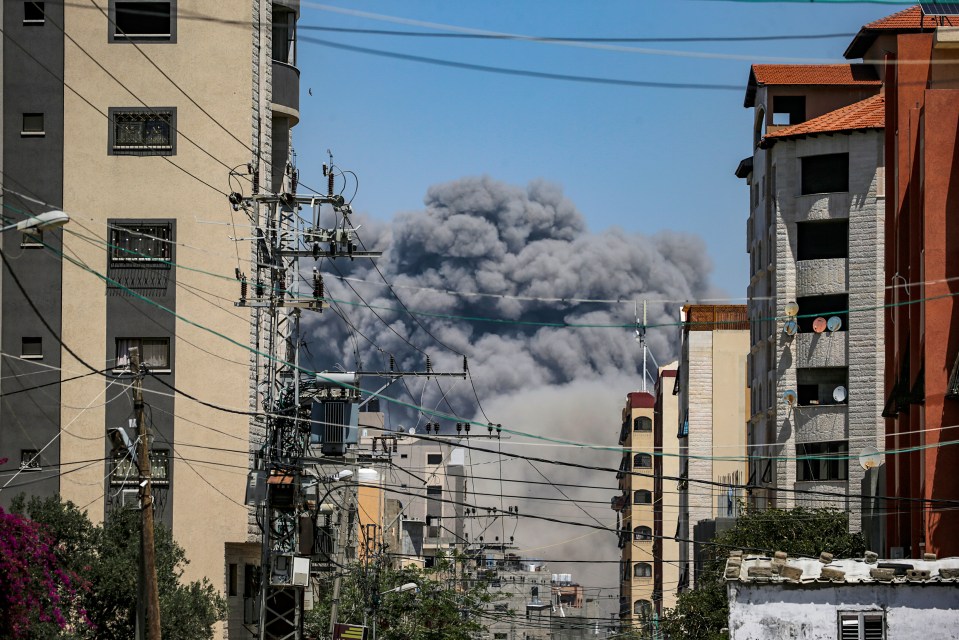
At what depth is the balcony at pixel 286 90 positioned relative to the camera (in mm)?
59219

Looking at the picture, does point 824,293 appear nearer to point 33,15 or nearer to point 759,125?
point 759,125

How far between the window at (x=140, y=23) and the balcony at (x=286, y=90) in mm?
4265

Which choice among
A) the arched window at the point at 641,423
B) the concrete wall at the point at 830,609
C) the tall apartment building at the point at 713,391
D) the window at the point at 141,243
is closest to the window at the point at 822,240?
the window at the point at 141,243

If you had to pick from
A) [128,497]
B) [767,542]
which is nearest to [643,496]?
[767,542]

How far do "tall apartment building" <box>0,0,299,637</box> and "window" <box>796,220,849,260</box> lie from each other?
76.6 feet

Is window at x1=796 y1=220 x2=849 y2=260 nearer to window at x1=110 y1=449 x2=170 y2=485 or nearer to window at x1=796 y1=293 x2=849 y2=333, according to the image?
window at x1=796 y1=293 x2=849 y2=333

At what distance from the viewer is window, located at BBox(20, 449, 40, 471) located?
54719 millimetres

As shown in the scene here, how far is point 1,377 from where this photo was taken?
2192 inches

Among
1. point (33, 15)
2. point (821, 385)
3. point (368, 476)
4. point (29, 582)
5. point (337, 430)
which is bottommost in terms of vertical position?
point (29, 582)

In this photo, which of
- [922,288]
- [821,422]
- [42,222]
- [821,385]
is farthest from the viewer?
[821,385]

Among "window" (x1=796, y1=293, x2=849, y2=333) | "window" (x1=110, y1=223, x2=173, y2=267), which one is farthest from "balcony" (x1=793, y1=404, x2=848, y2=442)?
"window" (x1=110, y1=223, x2=173, y2=267)

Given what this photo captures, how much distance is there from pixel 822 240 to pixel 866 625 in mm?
36540

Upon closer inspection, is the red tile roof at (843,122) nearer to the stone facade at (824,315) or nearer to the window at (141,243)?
the stone facade at (824,315)

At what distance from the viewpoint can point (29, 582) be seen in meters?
37.9
